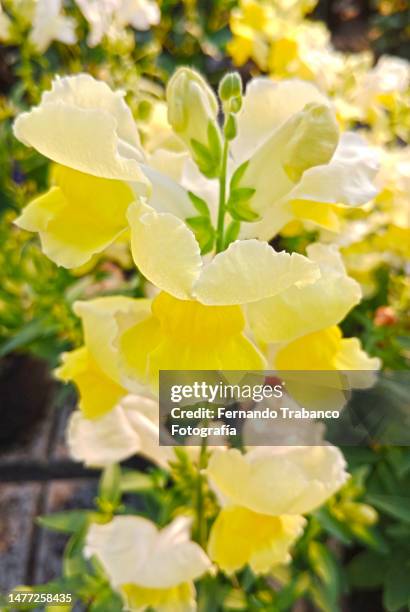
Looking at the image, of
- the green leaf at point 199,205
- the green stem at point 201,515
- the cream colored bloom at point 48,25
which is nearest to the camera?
the green leaf at point 199,205

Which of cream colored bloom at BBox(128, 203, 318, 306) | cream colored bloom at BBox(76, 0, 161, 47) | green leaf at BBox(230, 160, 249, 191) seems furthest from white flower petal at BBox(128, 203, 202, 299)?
cream colored bloom at BBox(76, 0, 161, 47)

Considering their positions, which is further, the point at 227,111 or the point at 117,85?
the point at 117,85

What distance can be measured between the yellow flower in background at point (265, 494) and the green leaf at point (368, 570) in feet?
0.99

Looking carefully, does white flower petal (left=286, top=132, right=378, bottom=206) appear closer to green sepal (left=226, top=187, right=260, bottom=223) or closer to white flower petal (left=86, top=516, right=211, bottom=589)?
green sepal (left=226, top=187, right=260, bottom=223)

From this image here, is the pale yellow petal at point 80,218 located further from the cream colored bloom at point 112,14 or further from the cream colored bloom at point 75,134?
the cream colored bloom at point 112,14

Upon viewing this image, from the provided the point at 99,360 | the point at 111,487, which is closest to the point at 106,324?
the point at 99,360

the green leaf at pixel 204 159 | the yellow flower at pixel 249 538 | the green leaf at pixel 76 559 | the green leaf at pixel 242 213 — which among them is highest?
the green leaf at pixel 204 159

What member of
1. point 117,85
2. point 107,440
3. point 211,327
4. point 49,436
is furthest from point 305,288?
point 49,436

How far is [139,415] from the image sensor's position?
60 centimetres

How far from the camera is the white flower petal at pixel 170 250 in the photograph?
35 cm

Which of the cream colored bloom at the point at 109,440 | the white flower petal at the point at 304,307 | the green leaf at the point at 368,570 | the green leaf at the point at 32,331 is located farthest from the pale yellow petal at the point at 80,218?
the green leaf at the point at 368,570

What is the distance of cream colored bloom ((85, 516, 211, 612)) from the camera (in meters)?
0.53

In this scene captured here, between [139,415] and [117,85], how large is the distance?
475mm

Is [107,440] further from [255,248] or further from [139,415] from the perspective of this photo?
[255,248]
